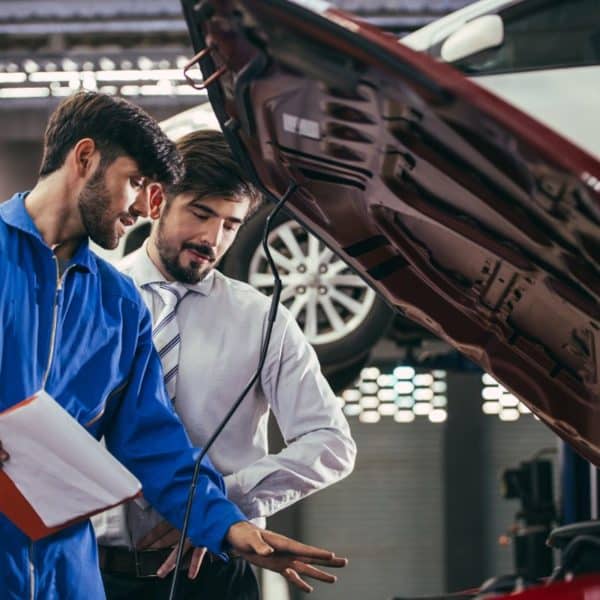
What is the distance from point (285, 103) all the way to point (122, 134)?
696 mm

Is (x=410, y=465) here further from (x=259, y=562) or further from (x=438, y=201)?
(x=438, y=201)

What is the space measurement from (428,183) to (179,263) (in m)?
1.11

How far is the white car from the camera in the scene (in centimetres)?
373

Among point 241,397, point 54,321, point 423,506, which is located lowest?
point 241,397

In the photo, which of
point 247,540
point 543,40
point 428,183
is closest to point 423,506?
point 543,40

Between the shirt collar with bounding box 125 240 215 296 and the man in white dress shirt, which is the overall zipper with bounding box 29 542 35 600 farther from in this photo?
the shirt collar with bounding box 125 240 215 296

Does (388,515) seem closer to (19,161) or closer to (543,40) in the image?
(19,161)

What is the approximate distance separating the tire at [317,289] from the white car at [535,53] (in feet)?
3.53

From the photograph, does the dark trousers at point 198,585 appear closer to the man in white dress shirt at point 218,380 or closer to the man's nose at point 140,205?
the man in white dress shirt at point 218,380

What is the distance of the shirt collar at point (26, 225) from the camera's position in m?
2.26

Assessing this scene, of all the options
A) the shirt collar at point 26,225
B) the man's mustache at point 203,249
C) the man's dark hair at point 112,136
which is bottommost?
the shirt collar at point 26,225

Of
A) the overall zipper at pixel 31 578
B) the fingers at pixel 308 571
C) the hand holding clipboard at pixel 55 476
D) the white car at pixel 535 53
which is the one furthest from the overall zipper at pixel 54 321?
the white car at pixel 535 53

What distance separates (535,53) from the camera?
4.14 metres

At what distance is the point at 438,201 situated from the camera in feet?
5.79
